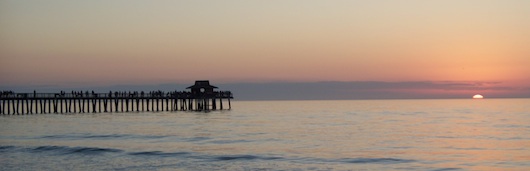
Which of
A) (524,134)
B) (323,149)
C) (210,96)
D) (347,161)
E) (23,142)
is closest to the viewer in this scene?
(347,161)

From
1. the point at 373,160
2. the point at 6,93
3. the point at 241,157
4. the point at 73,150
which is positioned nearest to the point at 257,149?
the point at 241,157

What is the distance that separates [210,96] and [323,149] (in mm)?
56728

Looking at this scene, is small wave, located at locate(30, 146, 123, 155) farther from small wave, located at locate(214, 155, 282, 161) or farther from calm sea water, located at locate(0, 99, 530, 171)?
small wave, located at locate(214, 155, 282, 161)

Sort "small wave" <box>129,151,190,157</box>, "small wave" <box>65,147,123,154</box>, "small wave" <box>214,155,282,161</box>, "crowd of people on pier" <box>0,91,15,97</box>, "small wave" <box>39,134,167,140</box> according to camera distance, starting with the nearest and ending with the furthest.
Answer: "small wave" <box>214,155,282,161</box>, "small wave" <box>129,151,190,157</box>, "small wave" <box>65,147,123,154</box>, "small wave" <box>39,134,167,140</box>, "crowd of people on pier" <box>0,91,15,97</box>

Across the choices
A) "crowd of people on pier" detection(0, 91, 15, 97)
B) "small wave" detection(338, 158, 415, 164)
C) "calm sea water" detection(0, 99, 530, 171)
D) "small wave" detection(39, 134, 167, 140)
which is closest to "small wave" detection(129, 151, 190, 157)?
"calm sea water" detection(0, 99, 530, 171)

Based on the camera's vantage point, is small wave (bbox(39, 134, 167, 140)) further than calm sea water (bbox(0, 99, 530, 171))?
Yes

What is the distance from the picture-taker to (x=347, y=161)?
3538cm

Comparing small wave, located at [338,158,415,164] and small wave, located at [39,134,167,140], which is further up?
small wave, located at [39,134,167,140]

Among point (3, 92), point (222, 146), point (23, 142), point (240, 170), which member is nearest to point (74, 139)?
point (23, 142)

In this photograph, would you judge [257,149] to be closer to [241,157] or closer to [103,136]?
[241,157]

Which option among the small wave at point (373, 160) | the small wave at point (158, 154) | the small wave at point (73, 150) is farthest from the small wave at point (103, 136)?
the small wave at point (373, 160)

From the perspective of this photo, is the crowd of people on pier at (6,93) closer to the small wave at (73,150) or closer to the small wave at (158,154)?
the small wave at (73,150)

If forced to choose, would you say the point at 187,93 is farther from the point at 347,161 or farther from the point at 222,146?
the point at 347,161

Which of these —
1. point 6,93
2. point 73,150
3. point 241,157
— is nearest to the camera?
point 241,157
